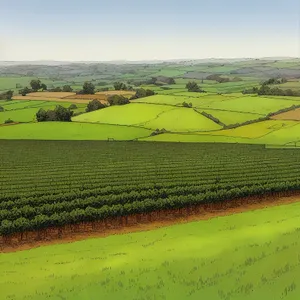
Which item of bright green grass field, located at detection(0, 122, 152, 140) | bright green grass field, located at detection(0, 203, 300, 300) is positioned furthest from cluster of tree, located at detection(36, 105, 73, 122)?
bright green grass field, located at detection(0, 203, 300, 300)

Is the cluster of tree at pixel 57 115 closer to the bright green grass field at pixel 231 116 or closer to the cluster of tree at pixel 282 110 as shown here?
the bright green grass field at pixel 231 116

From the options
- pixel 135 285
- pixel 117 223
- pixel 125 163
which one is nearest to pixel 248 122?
pixel 125 163

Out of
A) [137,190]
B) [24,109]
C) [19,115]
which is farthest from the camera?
[24,109]

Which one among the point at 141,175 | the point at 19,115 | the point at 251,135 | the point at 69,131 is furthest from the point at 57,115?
the point at 141,175

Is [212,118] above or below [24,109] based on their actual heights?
below

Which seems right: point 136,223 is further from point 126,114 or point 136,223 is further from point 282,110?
point 282,110

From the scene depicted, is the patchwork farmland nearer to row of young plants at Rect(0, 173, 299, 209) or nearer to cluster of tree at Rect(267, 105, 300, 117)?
row of young plants at Rect(0, 173, 299, 209)
